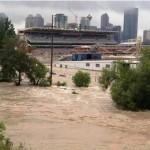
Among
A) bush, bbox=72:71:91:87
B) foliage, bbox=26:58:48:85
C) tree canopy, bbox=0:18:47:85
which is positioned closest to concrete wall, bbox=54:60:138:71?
bush, bbox=72:71:91:87

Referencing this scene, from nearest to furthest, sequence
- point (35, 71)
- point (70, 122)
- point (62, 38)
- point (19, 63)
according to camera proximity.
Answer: point (70, 122), point (19, 63), point (35, 71), point (62, 38)

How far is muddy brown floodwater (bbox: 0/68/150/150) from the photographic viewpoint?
832 inches

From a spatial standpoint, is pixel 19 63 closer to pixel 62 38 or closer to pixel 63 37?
pixel 62 38

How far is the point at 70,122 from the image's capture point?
26.6 m

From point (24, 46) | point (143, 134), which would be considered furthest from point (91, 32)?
point (143, 134)

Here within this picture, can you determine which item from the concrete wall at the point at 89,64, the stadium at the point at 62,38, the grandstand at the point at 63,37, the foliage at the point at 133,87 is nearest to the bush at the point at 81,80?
the foliage at the point at 133,87

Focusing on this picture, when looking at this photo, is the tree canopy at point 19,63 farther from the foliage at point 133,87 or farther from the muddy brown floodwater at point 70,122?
the foliage at point 133,87

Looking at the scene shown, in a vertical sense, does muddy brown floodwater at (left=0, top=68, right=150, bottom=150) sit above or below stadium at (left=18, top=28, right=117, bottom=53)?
below

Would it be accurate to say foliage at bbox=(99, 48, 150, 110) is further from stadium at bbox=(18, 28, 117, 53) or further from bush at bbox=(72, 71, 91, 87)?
stadium at bbox=(18, 28, 117, 53)

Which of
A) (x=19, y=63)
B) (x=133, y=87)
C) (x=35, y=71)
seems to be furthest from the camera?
(x=35, y=71)

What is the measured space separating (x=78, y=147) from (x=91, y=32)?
148649mm

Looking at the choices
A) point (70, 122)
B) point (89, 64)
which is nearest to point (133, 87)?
point (70, 122)

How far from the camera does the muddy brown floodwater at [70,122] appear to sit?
21.1 meters

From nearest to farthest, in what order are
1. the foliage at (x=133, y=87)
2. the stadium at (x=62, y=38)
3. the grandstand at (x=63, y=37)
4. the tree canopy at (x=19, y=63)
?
the foliage at (x=133, y=87) → the tree canopy at (x=19, y=63) → the stadium at (x=62, y=38) → the grandstand at (x=63, y=37)
